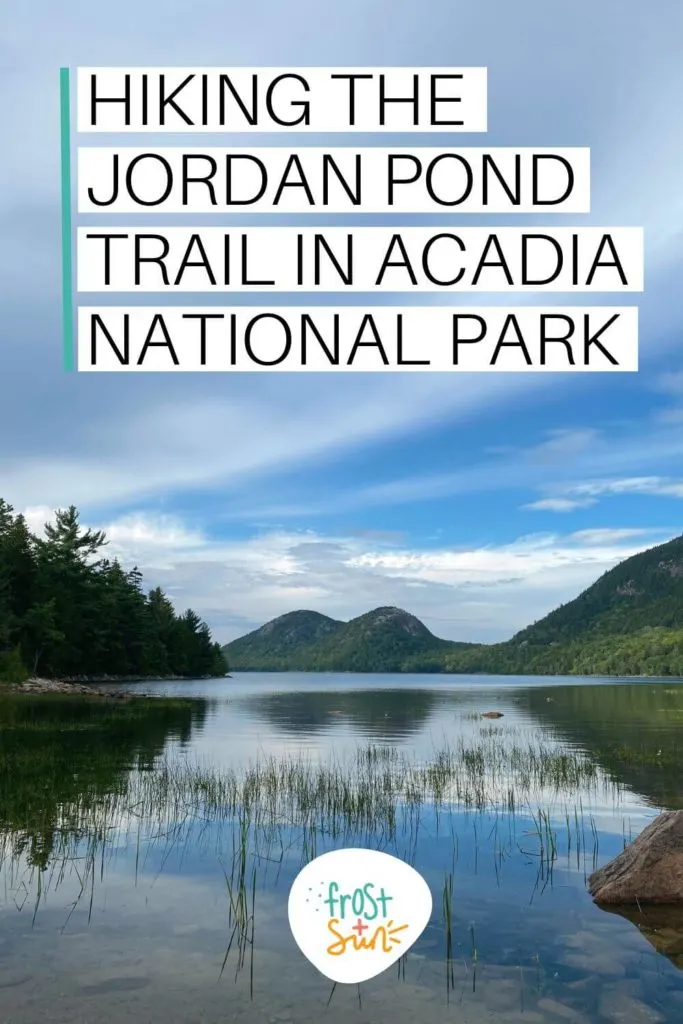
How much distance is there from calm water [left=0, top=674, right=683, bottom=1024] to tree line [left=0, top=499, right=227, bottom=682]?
6281 centimetres

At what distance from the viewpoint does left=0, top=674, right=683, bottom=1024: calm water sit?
1034 cm

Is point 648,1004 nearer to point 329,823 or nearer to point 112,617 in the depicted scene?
point 329,823

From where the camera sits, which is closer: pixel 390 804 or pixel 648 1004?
pixel 648 1004

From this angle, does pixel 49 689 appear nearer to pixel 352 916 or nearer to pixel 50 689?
pixel 50 689

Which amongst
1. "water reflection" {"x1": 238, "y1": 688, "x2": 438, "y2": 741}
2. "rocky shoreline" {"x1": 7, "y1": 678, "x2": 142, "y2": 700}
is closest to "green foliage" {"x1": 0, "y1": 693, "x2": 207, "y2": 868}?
"water reflection" {"x1": 238, "y1": 688, "x2": 438, "y2": 741}

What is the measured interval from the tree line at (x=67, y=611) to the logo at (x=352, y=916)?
7583 centimetres

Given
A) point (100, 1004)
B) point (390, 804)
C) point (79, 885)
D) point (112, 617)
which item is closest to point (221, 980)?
point (100, 1004)

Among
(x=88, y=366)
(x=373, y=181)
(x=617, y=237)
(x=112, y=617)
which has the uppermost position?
(x=373, y=181)

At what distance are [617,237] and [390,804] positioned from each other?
1684 cm

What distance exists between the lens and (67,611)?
11362cm

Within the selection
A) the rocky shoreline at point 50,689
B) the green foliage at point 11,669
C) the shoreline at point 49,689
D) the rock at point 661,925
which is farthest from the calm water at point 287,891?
the green foliage at point 11,669

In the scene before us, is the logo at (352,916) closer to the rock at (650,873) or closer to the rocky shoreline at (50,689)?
the rock at (650,873)

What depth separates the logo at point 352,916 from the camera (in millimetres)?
10922

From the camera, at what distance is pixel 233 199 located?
809 inches
